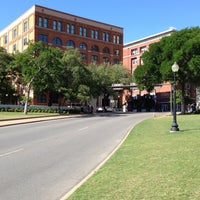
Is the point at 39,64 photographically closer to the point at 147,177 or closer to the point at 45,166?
the point at 45,166

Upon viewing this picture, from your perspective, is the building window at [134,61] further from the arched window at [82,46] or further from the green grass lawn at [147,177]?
the green grass lawn at [147,177]

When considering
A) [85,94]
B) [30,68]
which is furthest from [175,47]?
[30,68]

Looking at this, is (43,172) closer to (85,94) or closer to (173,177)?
(173,177)

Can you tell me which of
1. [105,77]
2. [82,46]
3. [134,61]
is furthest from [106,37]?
[105,77]

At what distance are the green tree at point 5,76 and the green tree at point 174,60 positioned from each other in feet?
77.1

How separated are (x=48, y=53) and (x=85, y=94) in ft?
31.1

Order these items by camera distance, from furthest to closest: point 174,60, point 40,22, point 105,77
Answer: point 40,22
point 105,77
point 174,60

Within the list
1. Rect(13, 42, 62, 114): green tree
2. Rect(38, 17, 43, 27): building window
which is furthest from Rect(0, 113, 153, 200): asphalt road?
Rect(38, 17, 43, 27): building window

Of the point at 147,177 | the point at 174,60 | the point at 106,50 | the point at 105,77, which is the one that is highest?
the point at 106,50

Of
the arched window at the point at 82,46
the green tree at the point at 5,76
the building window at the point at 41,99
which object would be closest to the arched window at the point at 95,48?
the arched window at the point at 82,46

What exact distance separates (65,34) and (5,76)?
25124 millimetres

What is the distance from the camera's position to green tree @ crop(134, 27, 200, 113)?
147 feet

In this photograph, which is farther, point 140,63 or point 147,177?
point 140,63

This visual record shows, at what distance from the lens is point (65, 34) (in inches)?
3366
